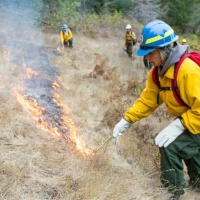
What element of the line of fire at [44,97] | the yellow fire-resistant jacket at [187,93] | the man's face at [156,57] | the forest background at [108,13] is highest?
the man's face at [156,57]

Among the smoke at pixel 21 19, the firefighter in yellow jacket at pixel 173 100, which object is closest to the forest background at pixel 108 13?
the smoke at pixel 21 19

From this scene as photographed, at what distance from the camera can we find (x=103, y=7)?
24875 mm

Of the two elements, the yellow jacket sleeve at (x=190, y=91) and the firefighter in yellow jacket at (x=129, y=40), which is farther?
the firefighter in yellow jacket at (x=129, y=40)

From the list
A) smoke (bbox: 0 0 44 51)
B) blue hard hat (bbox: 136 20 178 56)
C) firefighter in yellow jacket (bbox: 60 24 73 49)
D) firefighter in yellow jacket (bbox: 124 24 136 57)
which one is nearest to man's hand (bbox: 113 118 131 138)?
blue hard hat (bbox: 136 20 178 56)

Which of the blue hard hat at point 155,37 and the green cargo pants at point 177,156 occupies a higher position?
the blue hard hat at point 155,37

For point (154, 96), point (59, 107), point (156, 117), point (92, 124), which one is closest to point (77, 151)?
point (154, 96)

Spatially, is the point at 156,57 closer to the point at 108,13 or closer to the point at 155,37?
the point at 155,37

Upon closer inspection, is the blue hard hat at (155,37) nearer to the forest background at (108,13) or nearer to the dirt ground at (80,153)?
the dirt ground at (80,153)

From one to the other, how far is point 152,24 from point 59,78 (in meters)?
6.11

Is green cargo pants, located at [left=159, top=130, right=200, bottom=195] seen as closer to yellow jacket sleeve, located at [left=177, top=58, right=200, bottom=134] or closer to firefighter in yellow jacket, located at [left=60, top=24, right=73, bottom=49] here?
yellow jacket sleeve, located at [left=177, top=58, right=200, bottom=134]

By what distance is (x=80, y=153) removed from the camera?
4336mm

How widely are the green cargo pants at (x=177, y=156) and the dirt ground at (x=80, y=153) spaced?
0.17 m

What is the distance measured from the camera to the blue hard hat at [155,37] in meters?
3.12

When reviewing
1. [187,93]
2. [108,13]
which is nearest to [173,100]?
[187,93]
